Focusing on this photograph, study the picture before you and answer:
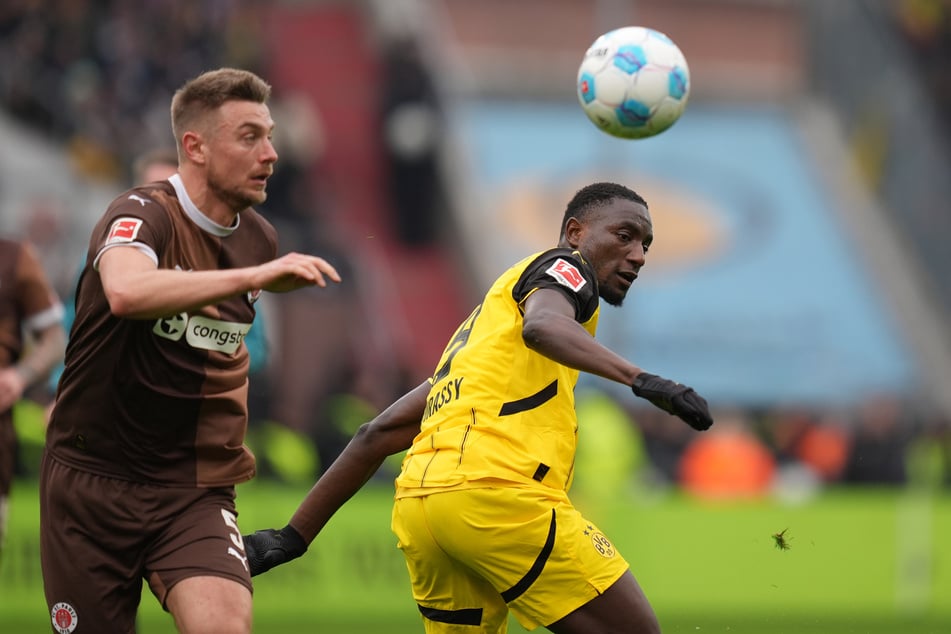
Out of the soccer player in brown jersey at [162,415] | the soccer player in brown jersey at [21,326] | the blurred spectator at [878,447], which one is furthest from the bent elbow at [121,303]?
the blurred spectator at [878,447]

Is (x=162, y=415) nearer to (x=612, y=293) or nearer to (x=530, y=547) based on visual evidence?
(x=530, y=547)

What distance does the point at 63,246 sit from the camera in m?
15.4

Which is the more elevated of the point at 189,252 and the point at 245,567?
the point at 189,252

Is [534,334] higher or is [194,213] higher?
[194,213]

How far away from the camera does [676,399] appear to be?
500 centimetres

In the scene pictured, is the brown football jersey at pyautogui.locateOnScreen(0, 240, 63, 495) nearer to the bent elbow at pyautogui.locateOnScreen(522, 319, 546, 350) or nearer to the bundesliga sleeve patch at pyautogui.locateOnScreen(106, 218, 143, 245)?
the bundesliga sleeve patch at pyautogui.locateOnScreen(106, 218, 143, 245)

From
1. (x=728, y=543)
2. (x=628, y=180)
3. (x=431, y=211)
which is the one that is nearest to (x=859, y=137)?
(x=628, y=180)

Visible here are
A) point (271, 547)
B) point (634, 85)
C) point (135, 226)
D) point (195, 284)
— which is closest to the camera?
point (195, 284)

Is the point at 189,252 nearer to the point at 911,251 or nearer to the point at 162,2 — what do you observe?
the point at 162,2

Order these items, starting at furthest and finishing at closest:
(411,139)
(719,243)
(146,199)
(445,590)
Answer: (719,243) < (411,139) < (445,590) < (146,199)

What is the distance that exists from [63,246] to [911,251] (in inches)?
633

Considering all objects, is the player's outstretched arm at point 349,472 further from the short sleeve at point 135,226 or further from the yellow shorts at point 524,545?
the short sleeve at point 135,226

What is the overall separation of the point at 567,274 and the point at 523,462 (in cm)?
70

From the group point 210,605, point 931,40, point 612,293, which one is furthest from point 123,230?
point 931,40
